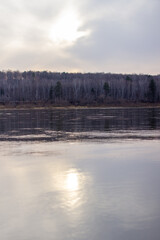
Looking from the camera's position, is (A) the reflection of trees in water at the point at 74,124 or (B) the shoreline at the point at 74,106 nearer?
(A) the reflection of trees in water at the point at 74,124

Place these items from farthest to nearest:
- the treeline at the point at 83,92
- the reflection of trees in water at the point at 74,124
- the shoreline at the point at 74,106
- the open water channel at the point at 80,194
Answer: the treeline at the point at 83,92, the shoreline at the point at 74,106, the reflection of trees in water at the point at 74,124, the open water channel at the point at 80,194

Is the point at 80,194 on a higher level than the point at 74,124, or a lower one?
lower

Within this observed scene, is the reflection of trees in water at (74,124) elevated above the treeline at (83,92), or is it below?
below

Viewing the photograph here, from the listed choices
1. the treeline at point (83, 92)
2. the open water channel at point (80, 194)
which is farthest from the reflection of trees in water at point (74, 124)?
the treeline at point (83, 92)

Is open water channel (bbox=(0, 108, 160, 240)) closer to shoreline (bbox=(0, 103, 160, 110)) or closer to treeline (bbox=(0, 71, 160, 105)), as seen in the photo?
shoreline (bbox=(0, 103, 160, 110))

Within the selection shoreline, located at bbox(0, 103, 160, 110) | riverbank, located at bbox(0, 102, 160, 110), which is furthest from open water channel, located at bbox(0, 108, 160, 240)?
riverbank, located at bbox(0, 102, 160, 110)

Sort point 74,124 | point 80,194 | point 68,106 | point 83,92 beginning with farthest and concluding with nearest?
point 83,92 → point 68,106 → point 74,124 → point 80,194

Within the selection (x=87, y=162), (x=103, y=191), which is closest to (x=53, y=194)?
(x=103, y=191)

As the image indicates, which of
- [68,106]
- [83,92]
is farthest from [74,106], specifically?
[83,92]

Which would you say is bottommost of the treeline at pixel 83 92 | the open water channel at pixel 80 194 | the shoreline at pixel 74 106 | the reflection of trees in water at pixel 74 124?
the open water channel at pixel 80 194

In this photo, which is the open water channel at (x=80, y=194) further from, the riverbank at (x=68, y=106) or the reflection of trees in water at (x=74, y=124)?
the riverbank at (x=68, y=106)

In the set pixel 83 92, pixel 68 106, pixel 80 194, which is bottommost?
pixel 80 194

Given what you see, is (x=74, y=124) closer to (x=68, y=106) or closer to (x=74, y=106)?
(x=68, y=106)

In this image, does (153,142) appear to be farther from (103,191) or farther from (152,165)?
(103,191)
